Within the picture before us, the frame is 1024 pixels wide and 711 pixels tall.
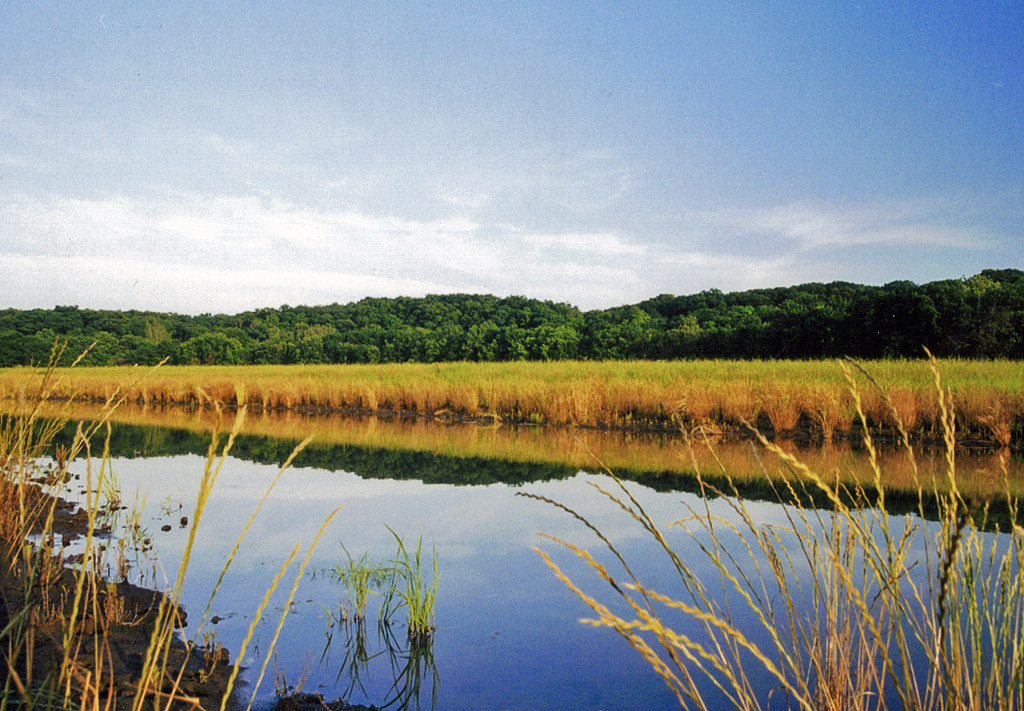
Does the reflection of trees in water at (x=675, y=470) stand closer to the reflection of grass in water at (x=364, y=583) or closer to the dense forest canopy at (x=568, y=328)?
the reflection of grass in water at (x=364, y=583)

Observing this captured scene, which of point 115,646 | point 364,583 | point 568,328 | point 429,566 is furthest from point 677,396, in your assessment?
point 568,328

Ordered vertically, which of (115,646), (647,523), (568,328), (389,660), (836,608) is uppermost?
(568,328)

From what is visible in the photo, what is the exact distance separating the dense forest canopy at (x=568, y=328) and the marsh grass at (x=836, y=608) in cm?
3107

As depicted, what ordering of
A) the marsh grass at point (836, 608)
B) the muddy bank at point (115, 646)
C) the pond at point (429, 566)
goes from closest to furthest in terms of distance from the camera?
the marsh grass at point (836, 608) → the muddy bank at point (115, 646) → the pond at point (429, 566)

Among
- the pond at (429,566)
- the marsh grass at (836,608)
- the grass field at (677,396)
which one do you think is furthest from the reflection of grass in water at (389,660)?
the grass field at (677,396)

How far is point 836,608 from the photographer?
5.99 ft

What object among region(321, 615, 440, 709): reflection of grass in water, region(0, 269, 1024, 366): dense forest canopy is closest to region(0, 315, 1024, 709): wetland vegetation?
region(321, 615, 440, 709): reflection of grass in water

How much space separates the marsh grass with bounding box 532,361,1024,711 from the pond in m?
0.30

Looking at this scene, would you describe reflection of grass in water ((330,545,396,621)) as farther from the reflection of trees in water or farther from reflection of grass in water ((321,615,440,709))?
the reflection of trees in water

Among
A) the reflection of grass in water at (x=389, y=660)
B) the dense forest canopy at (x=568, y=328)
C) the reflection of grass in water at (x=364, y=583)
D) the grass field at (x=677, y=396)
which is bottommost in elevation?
the reflection of grass in water at (x=389, y=660)

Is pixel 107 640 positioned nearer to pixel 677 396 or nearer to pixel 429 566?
pixel 429 566

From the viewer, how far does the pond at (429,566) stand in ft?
10.3

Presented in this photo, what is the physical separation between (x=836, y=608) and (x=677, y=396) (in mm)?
10752

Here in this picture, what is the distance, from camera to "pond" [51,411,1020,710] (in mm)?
3143
